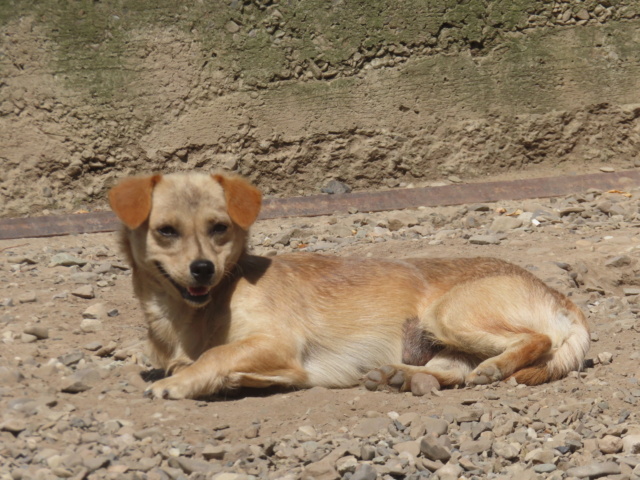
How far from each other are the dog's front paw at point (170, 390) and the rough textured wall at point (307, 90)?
467cm

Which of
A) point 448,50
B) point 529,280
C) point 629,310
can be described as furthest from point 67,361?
Answer: point 448,50

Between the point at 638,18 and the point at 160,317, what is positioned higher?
the point at 638,18

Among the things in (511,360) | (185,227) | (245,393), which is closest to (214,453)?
(245,393)

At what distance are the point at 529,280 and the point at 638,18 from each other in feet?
17.3

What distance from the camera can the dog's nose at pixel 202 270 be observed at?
470cm

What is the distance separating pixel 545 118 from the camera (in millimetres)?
9461

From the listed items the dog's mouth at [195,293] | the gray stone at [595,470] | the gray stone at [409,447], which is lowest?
the gray stone at [409,447]

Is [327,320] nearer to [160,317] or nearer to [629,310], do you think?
[160,317]

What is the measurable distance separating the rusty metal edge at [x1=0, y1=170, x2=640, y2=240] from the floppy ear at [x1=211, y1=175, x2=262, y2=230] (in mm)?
3335

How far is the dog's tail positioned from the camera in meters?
4.85

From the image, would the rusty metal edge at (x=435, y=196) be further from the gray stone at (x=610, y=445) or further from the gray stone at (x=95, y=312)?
the gray stone at (x=610, y=445)

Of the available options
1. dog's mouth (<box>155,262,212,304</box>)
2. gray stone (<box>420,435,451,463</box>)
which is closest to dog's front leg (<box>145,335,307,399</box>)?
dog's mouth (<box>155,262,212,304</box>)

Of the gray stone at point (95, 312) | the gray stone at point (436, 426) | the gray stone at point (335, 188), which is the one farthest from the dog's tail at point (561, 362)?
the gray stone at point (335, 188)

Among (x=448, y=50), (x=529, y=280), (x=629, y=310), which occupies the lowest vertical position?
(x=629, y=310)
